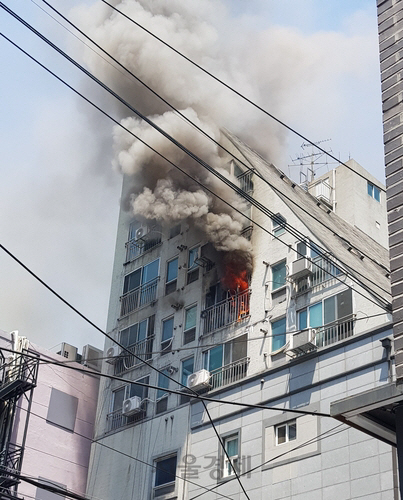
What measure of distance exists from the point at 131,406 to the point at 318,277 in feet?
30.7

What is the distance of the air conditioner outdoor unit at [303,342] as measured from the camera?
27.1 metres

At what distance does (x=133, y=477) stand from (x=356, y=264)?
11720mm

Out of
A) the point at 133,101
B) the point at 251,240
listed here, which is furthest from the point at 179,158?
the point at 251,240

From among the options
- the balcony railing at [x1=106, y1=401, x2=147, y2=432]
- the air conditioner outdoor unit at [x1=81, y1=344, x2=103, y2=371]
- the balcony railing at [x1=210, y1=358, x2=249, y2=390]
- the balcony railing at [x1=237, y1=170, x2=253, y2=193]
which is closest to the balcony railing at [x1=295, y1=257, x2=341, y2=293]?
the balcony railing at [x1=210, y1=358, x2=249, y2=390]

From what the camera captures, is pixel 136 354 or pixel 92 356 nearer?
pixel 136 354

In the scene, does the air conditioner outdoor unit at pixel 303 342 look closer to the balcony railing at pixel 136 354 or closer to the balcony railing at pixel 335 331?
the balcony railing at pixel 335 331

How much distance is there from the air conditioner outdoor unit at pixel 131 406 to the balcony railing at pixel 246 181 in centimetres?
983

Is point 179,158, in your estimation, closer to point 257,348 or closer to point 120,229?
point 120,229

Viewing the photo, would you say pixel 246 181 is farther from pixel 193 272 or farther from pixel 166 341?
pixel 166 341

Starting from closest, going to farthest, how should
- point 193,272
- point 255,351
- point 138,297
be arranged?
point 255,351, point 193,272, point 138,297

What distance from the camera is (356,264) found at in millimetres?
30172

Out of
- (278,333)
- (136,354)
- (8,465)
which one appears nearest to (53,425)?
(136,354)

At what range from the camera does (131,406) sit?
3259 centimetres

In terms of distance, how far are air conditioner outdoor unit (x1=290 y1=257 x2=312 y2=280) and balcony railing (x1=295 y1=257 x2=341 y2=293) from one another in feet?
0.57
